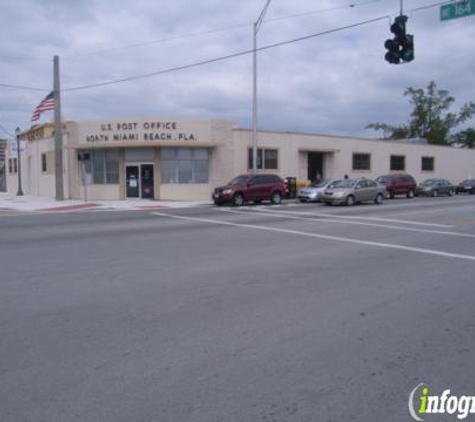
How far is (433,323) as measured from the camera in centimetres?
587

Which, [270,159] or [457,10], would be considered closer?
[457,10]

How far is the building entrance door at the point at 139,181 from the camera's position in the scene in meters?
30.3

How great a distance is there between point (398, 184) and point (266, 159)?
32.0ft

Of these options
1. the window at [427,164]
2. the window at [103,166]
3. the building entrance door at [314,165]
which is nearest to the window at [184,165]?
the window at [103,166]

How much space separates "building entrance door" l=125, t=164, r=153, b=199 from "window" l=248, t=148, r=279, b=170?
674 centimetres

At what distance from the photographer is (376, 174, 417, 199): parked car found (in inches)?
1357

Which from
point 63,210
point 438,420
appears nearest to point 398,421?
point 438,420

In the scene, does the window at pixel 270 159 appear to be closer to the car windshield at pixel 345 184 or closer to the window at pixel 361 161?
the car windshield at pixel 345 184

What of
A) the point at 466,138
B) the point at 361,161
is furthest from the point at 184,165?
the point at 466,138

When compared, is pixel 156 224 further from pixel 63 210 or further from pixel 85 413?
pixel 85 413

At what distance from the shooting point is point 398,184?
1372 inches

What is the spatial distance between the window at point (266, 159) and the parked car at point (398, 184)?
771 centimetres

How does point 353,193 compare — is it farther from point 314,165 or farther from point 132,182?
point 132,182

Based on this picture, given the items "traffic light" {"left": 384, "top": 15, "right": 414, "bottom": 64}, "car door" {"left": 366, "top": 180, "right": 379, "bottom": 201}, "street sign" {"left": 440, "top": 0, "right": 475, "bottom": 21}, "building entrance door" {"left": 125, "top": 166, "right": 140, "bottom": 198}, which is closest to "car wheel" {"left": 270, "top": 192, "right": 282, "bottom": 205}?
"car door" {"left": 366, "top": 180, "right": 379, "bottom": 201}
